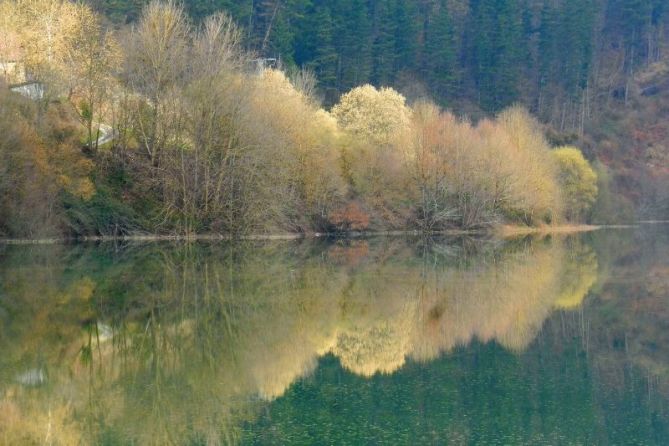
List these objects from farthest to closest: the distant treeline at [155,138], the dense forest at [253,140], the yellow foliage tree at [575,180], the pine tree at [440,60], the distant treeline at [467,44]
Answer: the pine tree at [440,60] < the distant treeline at [467,44] < the yellow foliage tree at [575,180] < the dense forest at [253,140] < the distant treeline at [155,138]

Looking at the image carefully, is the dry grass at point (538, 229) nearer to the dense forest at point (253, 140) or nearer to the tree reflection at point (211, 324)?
the dense forest at point (253, 140)

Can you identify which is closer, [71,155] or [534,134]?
[71,155]

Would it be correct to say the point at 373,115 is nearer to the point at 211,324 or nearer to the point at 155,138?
the point at 155,138

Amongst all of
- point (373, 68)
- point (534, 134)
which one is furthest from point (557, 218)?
point (373, 68)

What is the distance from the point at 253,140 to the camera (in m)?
55.4

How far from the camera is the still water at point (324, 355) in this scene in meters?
15.0

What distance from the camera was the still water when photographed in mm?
15047

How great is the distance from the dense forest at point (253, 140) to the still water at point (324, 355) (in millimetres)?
14177

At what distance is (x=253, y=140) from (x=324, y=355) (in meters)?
35.8

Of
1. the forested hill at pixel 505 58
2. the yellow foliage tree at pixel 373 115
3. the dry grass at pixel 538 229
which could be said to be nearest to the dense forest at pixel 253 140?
the yellow foliage tree at pixel 373 115

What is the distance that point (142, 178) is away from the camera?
56906 millimetres

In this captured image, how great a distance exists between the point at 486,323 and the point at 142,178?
1427 inches

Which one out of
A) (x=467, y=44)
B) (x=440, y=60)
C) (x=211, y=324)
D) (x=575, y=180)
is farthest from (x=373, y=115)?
(x=467, y=44)

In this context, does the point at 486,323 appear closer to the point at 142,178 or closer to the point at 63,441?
the point at 63,441
